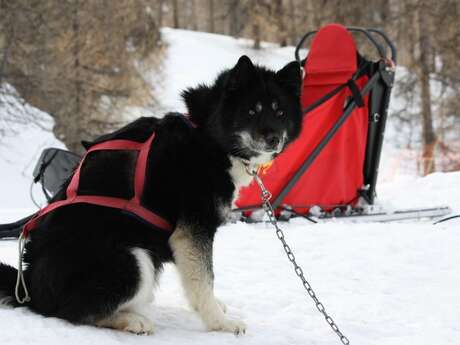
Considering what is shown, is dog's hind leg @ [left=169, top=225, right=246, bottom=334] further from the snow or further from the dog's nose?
the dog's nose

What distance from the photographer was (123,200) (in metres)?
2.27

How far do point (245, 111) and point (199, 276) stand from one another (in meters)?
0.82

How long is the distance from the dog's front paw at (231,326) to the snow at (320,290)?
0.04 metres

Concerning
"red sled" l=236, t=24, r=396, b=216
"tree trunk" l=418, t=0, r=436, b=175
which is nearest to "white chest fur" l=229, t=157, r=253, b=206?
"red sled" l=236, t=24, r=396, b=216

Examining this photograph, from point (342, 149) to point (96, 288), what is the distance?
139 inches

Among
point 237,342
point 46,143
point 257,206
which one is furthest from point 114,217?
point 46,143

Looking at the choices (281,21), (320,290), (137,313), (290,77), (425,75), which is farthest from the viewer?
(281,21)

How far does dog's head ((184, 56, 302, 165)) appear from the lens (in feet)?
8.15

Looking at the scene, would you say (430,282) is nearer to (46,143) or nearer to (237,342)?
(237,342)

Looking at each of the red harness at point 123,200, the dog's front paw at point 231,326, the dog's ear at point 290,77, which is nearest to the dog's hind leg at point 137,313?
the red harness at point 123,200

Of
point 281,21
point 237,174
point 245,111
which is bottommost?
point 237,174

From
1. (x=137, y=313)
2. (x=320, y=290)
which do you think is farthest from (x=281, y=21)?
(x=137, y=313)

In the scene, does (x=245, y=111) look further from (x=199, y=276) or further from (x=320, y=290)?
(x=320, y=290)

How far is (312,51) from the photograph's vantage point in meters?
5.14
